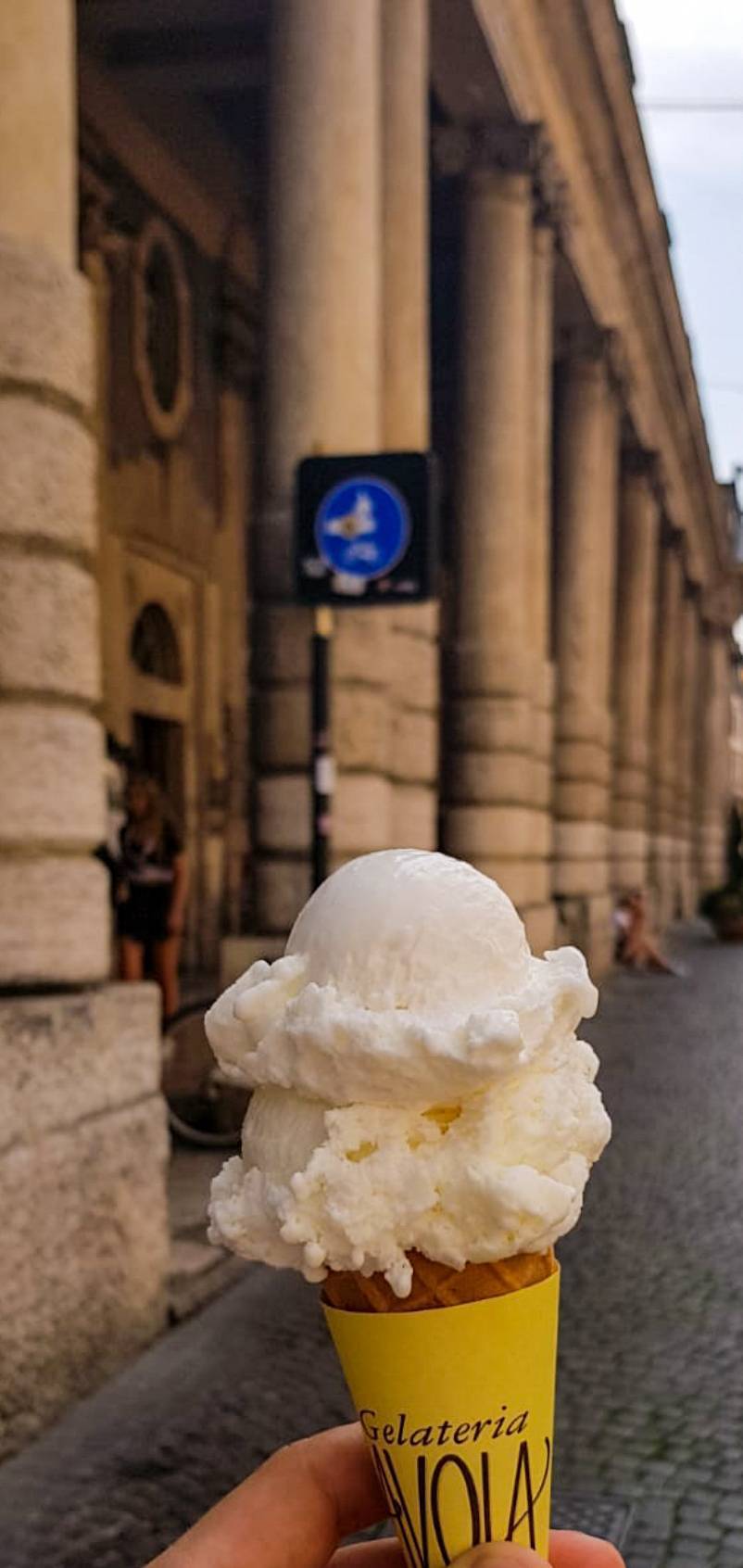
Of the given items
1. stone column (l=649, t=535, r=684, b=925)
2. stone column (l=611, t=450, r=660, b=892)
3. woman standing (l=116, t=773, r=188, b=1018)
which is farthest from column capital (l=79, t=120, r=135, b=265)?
stone column (l=649, t=535, r=684, b=925)

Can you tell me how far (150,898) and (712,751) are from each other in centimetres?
3152

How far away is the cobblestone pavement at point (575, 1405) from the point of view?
132 inches

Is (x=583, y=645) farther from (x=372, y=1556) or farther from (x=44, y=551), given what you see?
(x=372, y=1556)

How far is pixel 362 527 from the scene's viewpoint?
6.46 metres

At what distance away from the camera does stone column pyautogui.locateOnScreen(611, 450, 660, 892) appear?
71.8 feet

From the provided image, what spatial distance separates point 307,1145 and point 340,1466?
1.21 ft

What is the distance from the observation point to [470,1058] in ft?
4.95

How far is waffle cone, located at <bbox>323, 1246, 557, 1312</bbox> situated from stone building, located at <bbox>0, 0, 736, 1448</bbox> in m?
2.35

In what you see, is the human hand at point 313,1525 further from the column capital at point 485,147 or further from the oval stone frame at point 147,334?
the column capital at point 485,147

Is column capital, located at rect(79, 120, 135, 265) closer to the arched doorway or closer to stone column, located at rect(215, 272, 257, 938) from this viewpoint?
stone column, located at rect(215, 272, 257, 938)

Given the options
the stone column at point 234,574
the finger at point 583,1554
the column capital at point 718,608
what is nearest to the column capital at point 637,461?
the stone column at point 234,574

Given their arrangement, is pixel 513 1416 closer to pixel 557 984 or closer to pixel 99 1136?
pixel 557 984

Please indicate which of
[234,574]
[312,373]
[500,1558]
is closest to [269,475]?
[312,373]

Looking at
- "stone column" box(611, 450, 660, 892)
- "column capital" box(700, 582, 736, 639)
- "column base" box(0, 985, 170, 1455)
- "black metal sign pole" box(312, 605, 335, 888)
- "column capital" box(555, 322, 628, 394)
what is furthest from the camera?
"column capital" box(700, 582, 736, 639)
